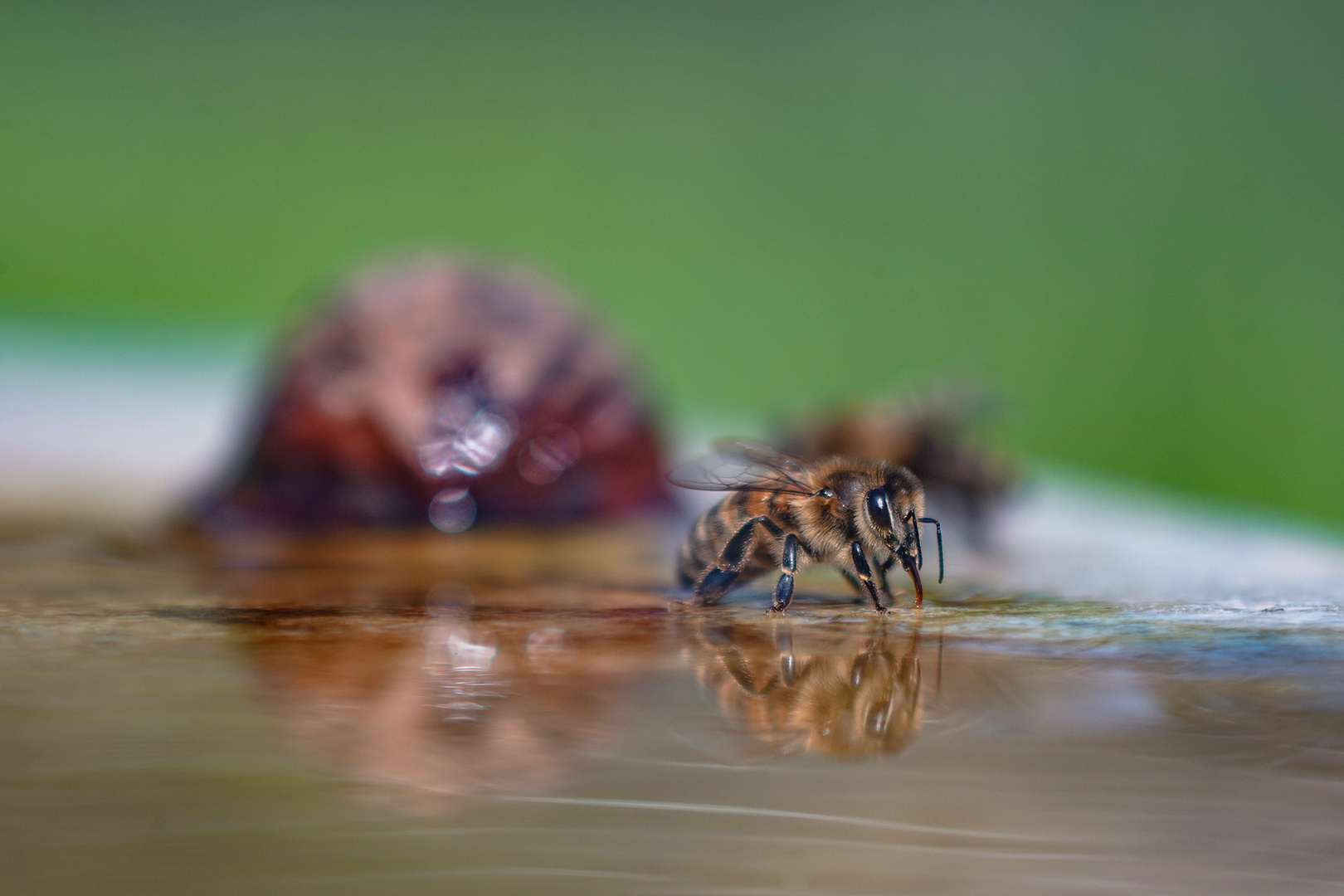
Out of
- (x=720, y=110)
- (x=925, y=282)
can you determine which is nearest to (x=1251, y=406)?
(x=925, y=282)

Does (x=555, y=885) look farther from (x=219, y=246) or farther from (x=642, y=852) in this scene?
(x=219, y=246)

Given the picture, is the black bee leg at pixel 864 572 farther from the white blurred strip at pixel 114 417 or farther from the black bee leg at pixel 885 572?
the white blurred strip at pixel 114 417

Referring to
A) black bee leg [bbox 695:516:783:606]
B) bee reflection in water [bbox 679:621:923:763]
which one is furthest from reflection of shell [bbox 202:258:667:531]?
bee reflection in water [bbox 679:621:923:763]

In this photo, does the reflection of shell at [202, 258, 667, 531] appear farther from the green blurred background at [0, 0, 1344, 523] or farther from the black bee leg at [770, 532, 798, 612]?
the green blurred background at [0, 0, 1344, 523]

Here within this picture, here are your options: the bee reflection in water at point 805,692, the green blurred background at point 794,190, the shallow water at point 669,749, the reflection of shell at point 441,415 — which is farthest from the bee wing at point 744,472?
the green blurred background at point 794,190

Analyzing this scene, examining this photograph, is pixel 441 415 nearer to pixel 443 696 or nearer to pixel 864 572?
pixel 864 572

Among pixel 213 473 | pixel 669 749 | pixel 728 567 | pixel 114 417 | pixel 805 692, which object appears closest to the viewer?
pixel 669 749

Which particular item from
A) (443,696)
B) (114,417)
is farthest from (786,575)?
(114,417)
